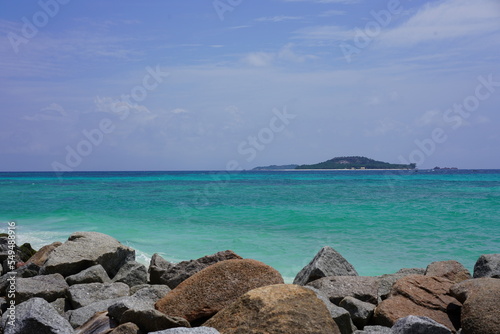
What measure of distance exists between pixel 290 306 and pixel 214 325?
75 cm

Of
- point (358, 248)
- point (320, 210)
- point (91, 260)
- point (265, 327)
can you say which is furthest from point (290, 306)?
point (320, 210)

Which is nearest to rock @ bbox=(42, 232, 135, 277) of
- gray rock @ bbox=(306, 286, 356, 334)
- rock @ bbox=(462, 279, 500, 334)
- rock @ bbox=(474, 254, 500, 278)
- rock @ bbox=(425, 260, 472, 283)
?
gray rock @ bbox=(306, 286, 356, 334)

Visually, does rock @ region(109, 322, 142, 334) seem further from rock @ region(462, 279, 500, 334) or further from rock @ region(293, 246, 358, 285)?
rock @ region(462, 279, 500, 334)

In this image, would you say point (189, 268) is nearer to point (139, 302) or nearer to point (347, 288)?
point (139, 302)

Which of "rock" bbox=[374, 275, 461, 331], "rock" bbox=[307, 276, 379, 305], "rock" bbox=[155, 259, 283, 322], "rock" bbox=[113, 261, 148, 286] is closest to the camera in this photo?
"rock" bbox=[155, 259, 283, 322]

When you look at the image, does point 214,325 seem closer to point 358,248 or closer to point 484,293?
point 484,293

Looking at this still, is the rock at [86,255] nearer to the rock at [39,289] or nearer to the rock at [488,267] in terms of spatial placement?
the rock at [39,289]

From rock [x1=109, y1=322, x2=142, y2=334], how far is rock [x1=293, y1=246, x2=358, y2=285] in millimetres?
2965

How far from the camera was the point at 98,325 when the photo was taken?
4.85 m

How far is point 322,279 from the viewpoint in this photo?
20.9 ft

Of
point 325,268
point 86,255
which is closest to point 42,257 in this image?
point 86,255

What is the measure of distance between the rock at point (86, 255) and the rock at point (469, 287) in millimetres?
5197

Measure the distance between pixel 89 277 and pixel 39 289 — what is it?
83 centimetres

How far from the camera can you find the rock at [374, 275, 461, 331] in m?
5.32
